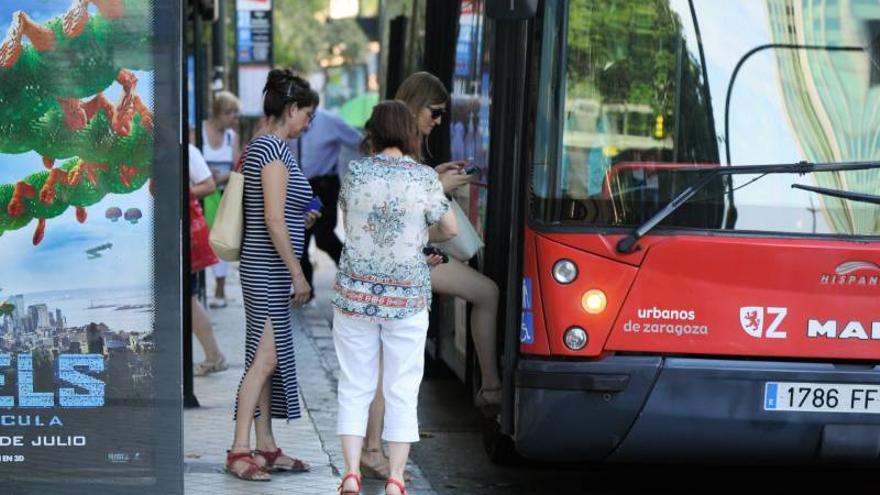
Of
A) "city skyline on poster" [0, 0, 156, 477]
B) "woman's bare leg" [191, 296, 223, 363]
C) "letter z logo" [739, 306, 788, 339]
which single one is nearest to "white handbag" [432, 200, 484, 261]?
"letter z logo" [739, 306, 788, 339]

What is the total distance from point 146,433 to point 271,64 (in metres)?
12.7

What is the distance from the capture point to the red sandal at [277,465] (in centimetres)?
718

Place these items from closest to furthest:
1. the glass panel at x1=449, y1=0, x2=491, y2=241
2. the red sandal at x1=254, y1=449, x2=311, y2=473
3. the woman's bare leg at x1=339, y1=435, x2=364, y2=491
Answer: the woman's bare leg at x1=339, y1=435, x2=364, y2=491, the red sandal at x1=254, y1=449, x2=311, y2=473, the glass panel at x1=449, y1=0, x2=491, y2=241

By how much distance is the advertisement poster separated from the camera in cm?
564

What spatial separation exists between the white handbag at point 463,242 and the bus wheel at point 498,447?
88cm

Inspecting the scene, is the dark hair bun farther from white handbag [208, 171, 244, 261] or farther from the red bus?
the red bus

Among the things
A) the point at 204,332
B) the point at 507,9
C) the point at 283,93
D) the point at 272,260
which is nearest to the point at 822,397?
the point at 507,9

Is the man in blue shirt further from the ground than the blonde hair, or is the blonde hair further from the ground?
the blonde hair

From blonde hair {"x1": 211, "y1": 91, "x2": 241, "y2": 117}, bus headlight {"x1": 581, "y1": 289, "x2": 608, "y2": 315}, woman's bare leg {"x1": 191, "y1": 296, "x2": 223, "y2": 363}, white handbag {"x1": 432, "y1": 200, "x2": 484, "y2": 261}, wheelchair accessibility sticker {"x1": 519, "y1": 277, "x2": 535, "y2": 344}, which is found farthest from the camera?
blonde hair {"x1": 211, "y1": 91, "x2": 241, "y2": 117}

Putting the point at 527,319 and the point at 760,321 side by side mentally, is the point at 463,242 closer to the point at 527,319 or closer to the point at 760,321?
the point at 527,319

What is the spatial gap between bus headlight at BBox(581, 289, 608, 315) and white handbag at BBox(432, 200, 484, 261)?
1.00 m

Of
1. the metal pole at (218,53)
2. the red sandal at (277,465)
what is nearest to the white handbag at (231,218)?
the red sandal at (277,465)

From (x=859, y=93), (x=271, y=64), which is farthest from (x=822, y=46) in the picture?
(x=271, y=64)

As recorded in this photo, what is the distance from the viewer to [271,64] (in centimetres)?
1825
